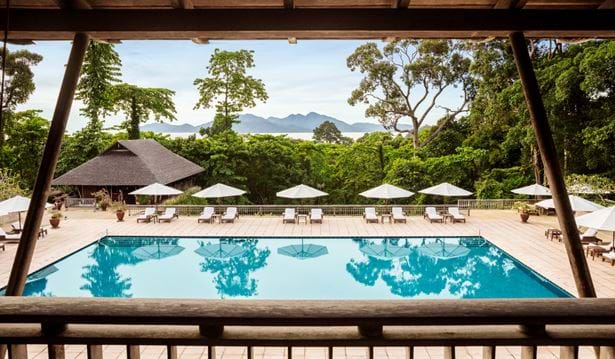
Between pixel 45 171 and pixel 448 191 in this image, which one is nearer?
pixel 45 171

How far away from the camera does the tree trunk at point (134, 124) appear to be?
27188 millimetres

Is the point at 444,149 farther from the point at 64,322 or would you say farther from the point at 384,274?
Result: the point at 64,322

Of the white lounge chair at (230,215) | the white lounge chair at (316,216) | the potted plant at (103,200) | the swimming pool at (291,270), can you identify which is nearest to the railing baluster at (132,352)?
the swimming pool at (291,270)

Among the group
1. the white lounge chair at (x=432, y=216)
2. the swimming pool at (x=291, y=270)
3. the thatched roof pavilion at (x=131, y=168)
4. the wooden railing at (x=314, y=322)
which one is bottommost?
the swimming pool at (x=291, y=270)

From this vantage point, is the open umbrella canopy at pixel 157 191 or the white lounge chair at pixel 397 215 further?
the open umbrella canopy at pixel 157 191

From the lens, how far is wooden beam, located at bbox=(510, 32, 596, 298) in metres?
3.43

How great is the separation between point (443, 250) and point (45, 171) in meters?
12.5

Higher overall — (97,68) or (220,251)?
(97,68)

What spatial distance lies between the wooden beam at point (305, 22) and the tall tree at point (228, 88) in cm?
2427

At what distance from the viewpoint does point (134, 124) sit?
2752 centimetres

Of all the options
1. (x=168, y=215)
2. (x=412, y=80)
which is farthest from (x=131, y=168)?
(x=412, y=80)

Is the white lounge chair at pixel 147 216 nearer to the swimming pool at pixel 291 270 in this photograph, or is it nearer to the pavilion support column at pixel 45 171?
the swimming pool at pixel 291 270

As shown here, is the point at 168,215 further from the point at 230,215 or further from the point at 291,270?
the point at 291,270

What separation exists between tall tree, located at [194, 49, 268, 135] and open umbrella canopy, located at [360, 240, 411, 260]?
53.0 feet
